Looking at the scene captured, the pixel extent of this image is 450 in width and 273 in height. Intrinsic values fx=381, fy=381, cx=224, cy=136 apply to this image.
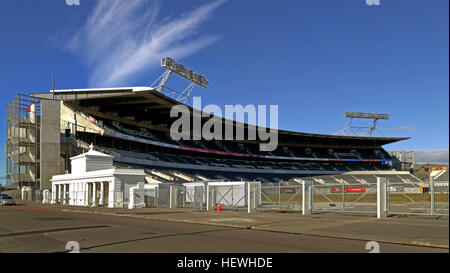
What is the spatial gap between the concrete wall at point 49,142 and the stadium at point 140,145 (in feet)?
0.43

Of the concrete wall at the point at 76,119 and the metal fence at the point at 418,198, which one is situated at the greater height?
the concrete wall at the point at 76,119

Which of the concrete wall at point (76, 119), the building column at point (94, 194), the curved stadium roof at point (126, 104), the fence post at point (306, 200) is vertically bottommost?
the building column at point (94, 194)

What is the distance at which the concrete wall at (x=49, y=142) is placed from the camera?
5488 cm

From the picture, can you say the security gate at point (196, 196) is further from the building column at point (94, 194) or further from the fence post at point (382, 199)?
the fence post at point (382, 199)

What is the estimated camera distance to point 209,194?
2805 centimetres

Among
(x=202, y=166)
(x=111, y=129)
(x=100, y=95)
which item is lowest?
(x=202, y=166)

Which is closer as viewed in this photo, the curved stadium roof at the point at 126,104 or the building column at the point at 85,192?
the building column at the point at 85,192

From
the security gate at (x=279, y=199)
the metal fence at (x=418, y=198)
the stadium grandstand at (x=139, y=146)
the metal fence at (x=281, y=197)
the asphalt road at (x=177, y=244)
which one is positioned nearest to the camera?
the asphalt road at (x=177, y=244)

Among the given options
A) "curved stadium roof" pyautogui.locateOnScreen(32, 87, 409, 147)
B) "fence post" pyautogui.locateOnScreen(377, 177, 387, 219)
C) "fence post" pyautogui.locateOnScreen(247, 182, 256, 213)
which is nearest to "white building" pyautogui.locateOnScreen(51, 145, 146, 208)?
"fence post" pyautogui.locateOnScreen(247, 182, 256, 213)

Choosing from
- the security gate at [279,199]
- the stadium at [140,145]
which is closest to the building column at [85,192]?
the stadium at [140,145]

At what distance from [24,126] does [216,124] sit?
38180 mm
